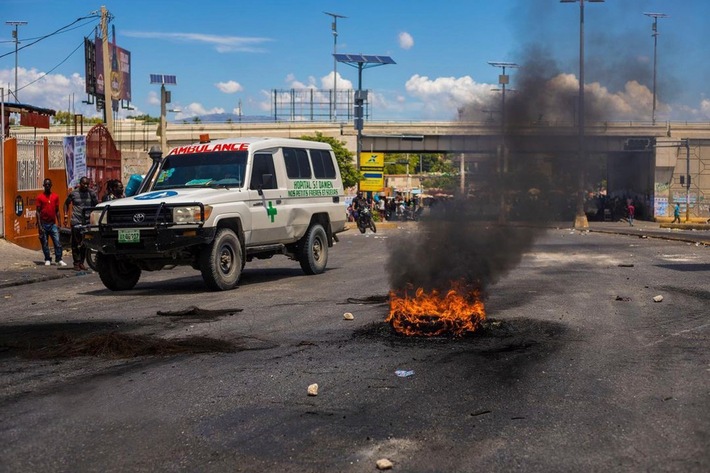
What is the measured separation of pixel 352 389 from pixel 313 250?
9640mm

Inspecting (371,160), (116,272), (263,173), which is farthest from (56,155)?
(371,160)

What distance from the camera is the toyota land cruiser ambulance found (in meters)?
12.5

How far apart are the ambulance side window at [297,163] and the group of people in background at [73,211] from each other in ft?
14.3

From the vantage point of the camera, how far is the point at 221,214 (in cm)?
1289

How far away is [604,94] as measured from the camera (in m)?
→ 12.7

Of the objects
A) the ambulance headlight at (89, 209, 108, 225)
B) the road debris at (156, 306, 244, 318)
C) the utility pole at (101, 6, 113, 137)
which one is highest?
the utility pole at (101, 6, 113, 137)

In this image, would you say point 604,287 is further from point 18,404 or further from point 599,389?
point 18,404

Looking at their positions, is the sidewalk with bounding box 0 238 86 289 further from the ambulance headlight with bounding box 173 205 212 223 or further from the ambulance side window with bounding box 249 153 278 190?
the ambulance side window with bounding box 249 153 278 190

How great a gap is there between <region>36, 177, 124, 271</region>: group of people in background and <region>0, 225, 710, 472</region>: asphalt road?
18.4ft

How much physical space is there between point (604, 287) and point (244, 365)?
25.9 feet

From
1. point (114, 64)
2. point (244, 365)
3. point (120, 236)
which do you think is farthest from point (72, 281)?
point (114, 64)

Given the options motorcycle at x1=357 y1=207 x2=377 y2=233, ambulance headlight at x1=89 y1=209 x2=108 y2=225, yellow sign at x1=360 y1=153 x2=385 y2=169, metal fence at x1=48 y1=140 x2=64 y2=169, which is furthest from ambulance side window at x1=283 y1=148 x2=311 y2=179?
yellow sign at x1=360 y1=153 x2=385 y2=169

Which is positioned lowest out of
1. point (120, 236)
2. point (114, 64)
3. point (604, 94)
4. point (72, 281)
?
point (72, 281)

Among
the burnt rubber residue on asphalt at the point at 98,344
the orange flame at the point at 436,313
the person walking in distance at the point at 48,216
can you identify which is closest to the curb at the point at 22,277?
the person walking in distance at the point at 48,216
